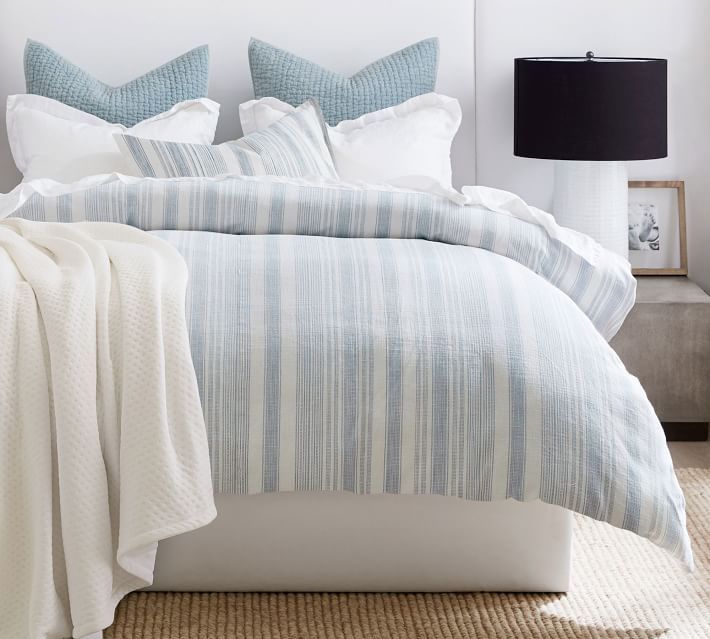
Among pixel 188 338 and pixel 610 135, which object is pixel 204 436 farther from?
pixel 610 135

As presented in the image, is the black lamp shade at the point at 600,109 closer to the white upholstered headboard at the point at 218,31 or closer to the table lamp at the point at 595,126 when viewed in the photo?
the table lamp at the point at 595,126

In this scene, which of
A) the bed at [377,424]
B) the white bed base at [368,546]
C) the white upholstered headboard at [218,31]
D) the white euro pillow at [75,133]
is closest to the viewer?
the bed at [377,424]

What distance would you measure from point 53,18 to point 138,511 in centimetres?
241

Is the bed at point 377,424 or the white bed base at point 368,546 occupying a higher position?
the bed at point 377,424

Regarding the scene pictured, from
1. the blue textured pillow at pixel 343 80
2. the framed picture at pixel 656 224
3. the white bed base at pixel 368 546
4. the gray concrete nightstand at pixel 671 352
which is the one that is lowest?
the white bed base at pixel 368 546

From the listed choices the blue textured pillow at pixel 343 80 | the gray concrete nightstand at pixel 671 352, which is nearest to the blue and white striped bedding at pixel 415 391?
the gray concrete nightstand at pixel 671 352

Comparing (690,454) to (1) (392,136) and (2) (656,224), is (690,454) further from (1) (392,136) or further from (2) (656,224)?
(1) (392,136)

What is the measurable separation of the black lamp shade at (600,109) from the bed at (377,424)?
3.92 feet

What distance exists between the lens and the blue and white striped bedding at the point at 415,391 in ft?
5.49

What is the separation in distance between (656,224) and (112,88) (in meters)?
1.86

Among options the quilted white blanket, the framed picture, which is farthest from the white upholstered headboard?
the quilted white blanket

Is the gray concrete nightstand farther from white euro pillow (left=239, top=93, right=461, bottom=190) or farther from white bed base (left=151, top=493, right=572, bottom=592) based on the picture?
white bed base (left=151, top=493, right=572, bottom=592)

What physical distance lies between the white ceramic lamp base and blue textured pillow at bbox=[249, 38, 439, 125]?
586mm

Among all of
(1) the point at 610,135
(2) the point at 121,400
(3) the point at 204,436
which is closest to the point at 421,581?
(3) the point at 204,436
